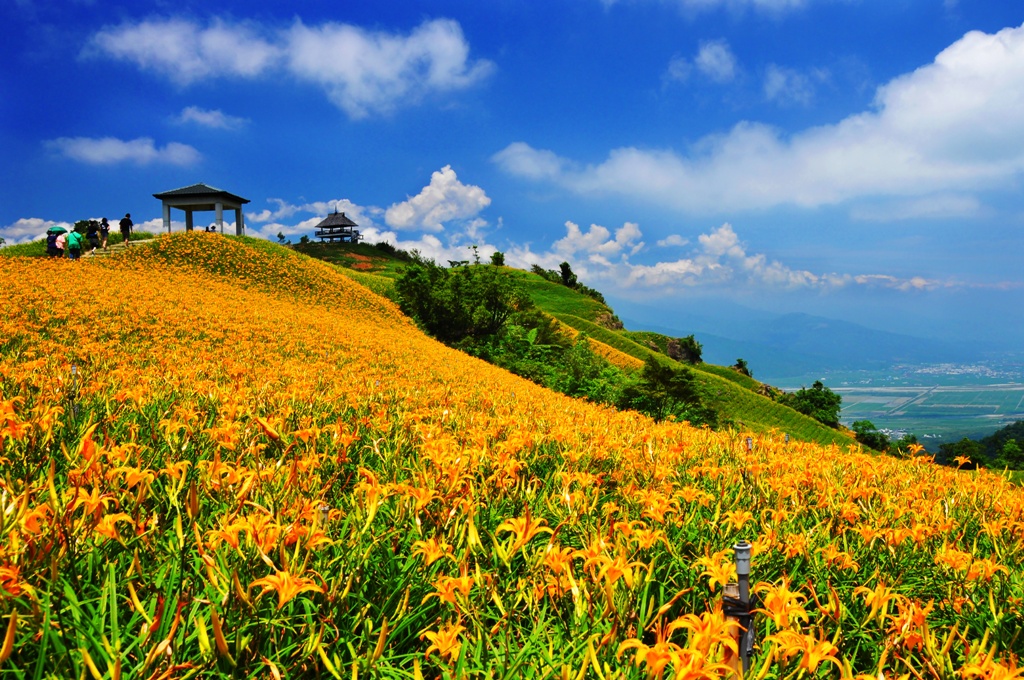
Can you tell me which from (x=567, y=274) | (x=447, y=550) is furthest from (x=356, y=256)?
(x=447, y=550)

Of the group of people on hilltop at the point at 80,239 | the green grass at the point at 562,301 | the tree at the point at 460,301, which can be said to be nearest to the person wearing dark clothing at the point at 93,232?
the group of people on hilltop at the point at 80,239

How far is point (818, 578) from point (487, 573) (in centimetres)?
118

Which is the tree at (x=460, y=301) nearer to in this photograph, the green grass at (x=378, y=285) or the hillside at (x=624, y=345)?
the hillside at (x=624, y=345)

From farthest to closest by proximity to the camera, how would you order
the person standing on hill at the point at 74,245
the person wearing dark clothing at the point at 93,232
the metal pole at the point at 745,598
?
the person wearing dark clothing at the point at 93,232 → the person standing on hill at the point at 74,245 → the metal pole at the point at 745,598

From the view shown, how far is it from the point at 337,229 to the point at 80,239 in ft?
161

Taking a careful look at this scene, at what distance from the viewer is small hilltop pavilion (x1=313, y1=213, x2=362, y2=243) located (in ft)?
210

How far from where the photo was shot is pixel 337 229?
65.0 meters

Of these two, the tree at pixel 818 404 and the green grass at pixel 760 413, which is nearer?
the green grass at pixel 760 413

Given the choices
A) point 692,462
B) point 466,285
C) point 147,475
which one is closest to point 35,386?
point 147,475

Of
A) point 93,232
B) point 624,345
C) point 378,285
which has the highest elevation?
point 93,232

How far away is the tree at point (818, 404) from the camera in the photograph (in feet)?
110

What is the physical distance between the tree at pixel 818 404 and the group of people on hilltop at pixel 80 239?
3588 centimetres

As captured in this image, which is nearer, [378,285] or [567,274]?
[378,285]

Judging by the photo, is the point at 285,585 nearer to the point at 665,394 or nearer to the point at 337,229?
the point at 665,394
